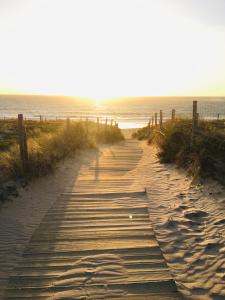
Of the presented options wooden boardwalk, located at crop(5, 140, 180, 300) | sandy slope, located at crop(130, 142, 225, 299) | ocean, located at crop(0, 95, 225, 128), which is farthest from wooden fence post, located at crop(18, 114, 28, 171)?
ocean, located at crop(0, 95, 225, 128)

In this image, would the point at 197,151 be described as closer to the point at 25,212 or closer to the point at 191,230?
the point at 191,230

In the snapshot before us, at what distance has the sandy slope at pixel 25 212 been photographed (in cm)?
487

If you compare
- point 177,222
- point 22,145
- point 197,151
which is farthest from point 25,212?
point 197,151

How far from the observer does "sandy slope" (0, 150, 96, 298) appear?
16.0ft

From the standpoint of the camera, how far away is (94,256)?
4668mm

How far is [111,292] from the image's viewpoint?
150 inches

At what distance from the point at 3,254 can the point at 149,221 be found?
8.35 ft

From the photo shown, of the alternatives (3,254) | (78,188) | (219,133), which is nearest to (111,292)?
(3,254)

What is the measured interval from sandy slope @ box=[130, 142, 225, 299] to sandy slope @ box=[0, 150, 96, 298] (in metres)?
2.15

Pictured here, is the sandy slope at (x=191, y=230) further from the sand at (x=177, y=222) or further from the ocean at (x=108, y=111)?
Answer: the ocean at (x=108, y=111)

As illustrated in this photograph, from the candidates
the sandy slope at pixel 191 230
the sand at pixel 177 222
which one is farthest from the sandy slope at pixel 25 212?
the sandy slope at pixel 191 230

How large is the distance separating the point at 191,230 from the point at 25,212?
3.28 metres

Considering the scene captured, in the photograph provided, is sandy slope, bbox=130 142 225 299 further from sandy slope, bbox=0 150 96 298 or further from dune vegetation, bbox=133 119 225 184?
sandy slope, bbox=0 150 96 298

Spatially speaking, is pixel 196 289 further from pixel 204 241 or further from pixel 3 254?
pixel 3 254
